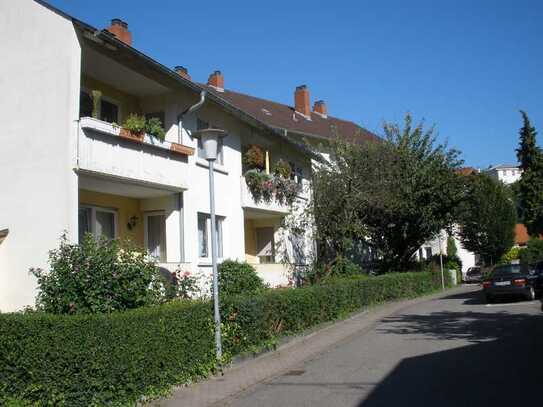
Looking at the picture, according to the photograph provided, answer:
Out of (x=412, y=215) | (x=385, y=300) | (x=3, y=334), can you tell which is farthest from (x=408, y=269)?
(x=3, y=334)

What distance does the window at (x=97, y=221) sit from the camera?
556 inches

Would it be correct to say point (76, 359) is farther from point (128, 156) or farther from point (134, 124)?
point (134, 124)

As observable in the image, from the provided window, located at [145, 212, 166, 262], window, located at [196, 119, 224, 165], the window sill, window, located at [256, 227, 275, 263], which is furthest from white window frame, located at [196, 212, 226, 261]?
window, located at [256, 227, 275, 263]

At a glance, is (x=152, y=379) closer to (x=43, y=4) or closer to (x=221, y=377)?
(x=221, y=377)

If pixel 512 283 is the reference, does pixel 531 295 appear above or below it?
below

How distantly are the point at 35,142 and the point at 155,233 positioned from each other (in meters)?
5.09

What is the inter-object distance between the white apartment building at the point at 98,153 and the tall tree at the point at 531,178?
13.6 m

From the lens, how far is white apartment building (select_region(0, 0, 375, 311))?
11750mm

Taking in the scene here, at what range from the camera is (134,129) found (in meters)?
13.4

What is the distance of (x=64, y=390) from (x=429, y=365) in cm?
619

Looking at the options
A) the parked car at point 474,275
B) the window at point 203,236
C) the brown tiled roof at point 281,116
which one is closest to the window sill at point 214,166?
the window at point 203,236

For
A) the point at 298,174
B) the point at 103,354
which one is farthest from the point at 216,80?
the point at 103,354

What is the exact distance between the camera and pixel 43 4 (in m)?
12.5

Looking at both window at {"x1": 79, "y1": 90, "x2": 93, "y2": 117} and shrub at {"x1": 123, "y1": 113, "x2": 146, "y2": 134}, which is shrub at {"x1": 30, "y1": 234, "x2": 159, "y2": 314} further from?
window at {"x1": 79, "y1": 90, "x2": 93, "y2": 117}
